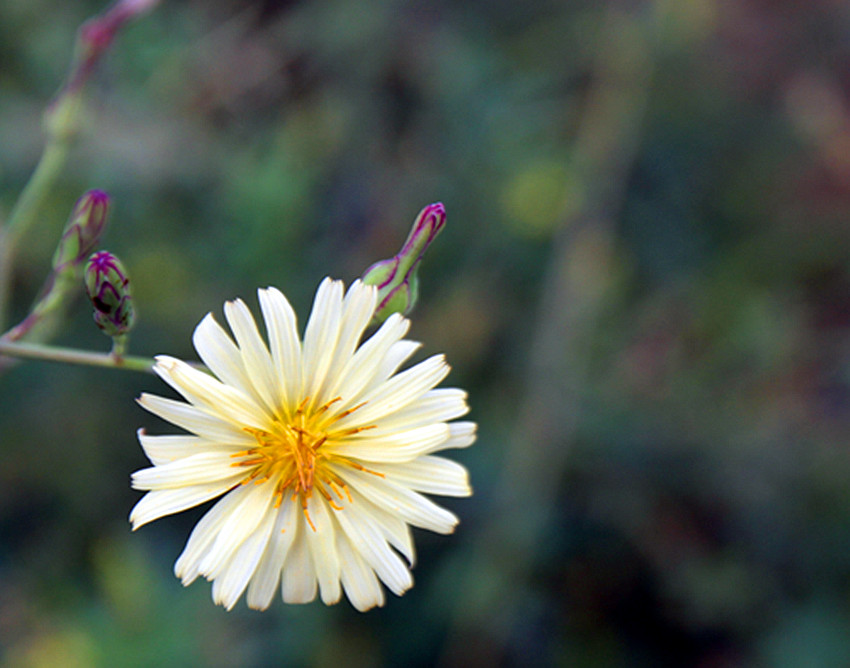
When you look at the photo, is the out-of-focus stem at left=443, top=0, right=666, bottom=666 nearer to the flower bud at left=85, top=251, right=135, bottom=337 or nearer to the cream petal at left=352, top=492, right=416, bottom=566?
the cream petal at left=352, top=492, right=416, bottom=566

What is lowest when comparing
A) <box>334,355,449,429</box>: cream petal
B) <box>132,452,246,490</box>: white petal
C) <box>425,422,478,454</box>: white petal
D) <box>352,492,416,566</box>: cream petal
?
<box>132,452,246,490</box>: white petal

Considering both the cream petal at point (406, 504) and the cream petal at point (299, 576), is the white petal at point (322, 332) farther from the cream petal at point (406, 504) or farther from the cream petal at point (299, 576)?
the cream petal at point (299, 576)

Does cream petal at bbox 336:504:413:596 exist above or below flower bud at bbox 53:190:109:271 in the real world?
below

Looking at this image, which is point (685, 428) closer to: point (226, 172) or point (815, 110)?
point (815, 110)

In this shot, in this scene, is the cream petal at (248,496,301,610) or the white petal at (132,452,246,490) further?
the cream petal at (248,496,301,610)

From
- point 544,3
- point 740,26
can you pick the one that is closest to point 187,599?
point 544,3

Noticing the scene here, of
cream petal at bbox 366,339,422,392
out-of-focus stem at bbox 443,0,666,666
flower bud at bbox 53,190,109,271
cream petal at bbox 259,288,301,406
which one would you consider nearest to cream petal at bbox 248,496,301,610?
cream petal at bbox 259,288,301,406
